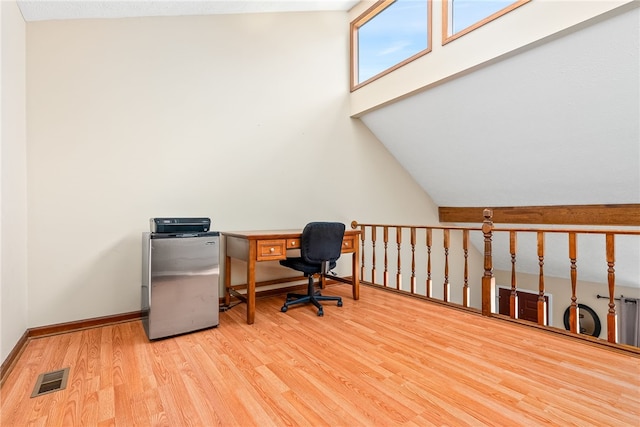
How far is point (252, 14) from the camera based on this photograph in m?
3.29

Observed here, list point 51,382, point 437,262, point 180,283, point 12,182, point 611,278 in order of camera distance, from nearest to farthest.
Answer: point 51,382
point 12,182
point 611,278
point 180,283
point 437,262

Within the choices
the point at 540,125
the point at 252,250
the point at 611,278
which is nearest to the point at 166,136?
the point at 252,250

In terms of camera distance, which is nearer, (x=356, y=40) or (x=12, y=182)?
(x=12, y=182)

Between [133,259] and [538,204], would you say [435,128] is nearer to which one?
[538,204]

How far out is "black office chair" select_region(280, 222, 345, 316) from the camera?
274 cm

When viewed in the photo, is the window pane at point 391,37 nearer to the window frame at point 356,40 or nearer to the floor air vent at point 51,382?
the window frame at point 356,40

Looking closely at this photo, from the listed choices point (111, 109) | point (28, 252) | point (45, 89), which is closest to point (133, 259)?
point (28, 252)

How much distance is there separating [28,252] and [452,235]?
5428 millimetres

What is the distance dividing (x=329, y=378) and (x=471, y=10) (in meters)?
3.31

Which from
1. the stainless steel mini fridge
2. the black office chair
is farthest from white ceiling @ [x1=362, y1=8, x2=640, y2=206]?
the stainless steel mini fridge

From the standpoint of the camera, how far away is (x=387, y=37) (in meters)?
3.59

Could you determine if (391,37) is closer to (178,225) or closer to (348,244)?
(348,244)

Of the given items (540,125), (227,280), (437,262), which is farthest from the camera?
(437,262)

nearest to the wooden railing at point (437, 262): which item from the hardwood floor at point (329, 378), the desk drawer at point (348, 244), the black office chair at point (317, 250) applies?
the desk drawer at point (348, 244)
